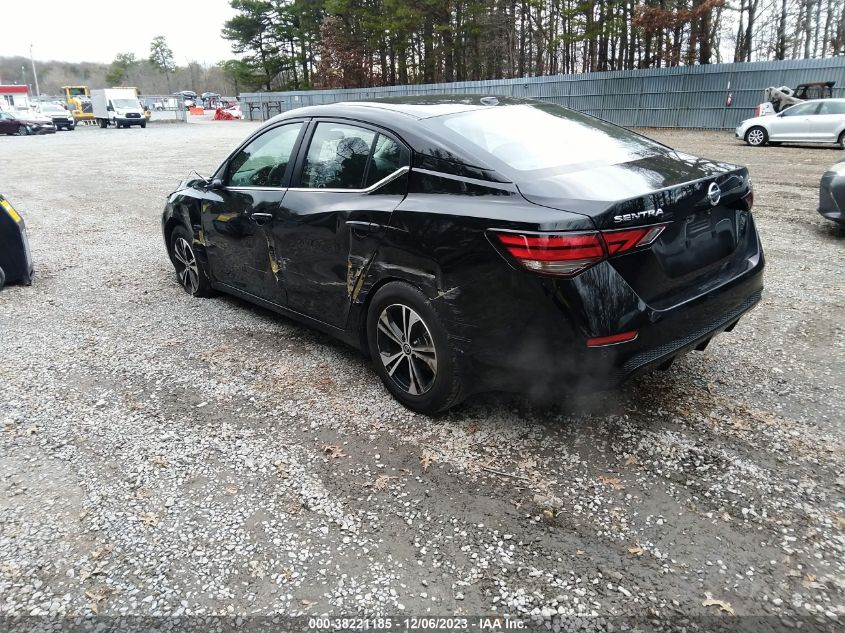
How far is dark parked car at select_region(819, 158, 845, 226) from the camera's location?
652cm

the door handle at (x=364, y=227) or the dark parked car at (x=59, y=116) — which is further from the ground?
the dark parked car at (x=59, y=116)

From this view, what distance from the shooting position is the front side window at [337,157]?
138 inches

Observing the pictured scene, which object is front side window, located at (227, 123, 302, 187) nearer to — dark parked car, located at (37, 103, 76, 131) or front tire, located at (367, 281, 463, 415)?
front tire, located at (367, 281, 463, 415)

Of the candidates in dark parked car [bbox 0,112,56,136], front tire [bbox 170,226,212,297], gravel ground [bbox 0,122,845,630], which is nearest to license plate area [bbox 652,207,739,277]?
gravel ground [bbox 0,122,845,630]

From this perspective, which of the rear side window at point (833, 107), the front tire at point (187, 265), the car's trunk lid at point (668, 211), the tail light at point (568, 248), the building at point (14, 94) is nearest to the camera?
the tail light at point (568, 248)

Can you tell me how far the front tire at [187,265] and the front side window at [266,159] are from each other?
973 millimetres

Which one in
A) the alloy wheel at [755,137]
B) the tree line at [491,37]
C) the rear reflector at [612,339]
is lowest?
the rear reflector at [612,339]

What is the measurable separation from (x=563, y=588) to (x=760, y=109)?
78.6ft

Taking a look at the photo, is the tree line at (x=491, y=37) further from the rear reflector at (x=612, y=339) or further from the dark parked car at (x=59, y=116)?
the rear reflector at (x=612, y=339)

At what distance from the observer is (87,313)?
527cm

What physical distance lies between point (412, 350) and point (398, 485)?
0.78 m

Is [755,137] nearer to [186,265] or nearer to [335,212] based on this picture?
→ [186,265]

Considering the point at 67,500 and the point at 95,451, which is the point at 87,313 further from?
the point at 67,500

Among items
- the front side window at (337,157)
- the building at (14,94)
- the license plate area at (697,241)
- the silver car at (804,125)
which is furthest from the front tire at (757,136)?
the building at (14,94)
